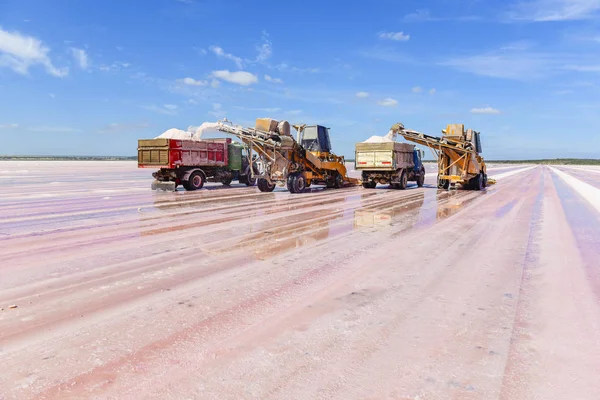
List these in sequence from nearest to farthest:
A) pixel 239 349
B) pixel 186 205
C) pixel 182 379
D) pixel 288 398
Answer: pixel 288 398 < pixel 182 379 < pixel 239 349 < pixel 186 205

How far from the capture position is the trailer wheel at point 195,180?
1778cm

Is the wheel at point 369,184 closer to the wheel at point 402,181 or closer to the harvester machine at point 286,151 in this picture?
the wheel at point 402,181

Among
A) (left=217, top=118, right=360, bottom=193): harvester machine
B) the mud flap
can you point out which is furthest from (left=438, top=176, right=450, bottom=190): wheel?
the mud flap

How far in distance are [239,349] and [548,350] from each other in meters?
2.32

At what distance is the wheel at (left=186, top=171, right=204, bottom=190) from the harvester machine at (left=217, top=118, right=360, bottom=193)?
2944 mm

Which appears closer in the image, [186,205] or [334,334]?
[334,334]

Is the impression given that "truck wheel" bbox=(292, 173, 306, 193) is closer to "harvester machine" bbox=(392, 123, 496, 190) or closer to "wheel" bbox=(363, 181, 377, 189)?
"wheel" bbox=(363, 181, 377, 189)

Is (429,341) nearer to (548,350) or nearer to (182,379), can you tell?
(548,350)

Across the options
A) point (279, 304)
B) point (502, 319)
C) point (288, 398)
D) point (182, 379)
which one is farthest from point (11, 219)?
point (502, 319)

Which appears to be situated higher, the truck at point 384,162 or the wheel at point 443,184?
the truck at point 384,162

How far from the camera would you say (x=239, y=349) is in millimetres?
3129

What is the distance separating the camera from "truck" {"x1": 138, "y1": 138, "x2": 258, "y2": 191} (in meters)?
17.0

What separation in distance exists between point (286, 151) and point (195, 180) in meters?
4.56

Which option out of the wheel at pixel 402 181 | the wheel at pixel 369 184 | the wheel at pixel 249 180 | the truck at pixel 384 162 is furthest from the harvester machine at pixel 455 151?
the wheel at pixel 249 180
